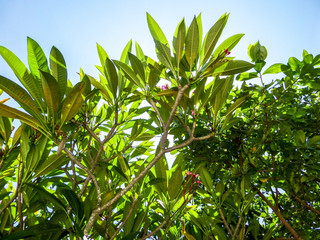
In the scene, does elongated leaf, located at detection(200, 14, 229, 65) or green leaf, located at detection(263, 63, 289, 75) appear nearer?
elongated leaf, located at detection(200, 14, 229, 65)

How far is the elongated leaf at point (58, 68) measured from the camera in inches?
48.0

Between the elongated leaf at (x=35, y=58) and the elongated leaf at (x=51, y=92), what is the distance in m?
0.23

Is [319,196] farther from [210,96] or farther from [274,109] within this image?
[210,96]

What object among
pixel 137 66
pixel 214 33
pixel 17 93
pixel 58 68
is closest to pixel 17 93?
pixel 17 93

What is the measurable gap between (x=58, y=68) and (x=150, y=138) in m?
0.78

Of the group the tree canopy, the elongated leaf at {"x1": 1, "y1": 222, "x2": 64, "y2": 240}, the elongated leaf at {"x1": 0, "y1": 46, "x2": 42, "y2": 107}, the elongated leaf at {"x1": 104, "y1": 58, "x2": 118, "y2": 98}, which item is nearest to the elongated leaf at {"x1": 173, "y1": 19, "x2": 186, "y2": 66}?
the tree canopy

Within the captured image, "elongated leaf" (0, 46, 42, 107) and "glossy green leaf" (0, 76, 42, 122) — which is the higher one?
"elongated leaf" (0, 46, 42, 107)

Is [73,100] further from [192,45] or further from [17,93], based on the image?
[192,45]

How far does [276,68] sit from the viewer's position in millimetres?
1715

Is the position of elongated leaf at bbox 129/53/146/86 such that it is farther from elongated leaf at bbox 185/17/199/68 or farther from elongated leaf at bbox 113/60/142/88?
elongated leaf at bbox 185/17/199/68

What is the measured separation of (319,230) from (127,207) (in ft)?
5.33

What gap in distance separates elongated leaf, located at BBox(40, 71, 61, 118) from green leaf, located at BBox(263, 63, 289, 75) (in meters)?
1.43

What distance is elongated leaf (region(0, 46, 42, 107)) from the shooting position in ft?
3.61

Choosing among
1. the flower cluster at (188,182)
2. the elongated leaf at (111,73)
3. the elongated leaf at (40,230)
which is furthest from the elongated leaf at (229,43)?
the elongated leaf at (40,230)
